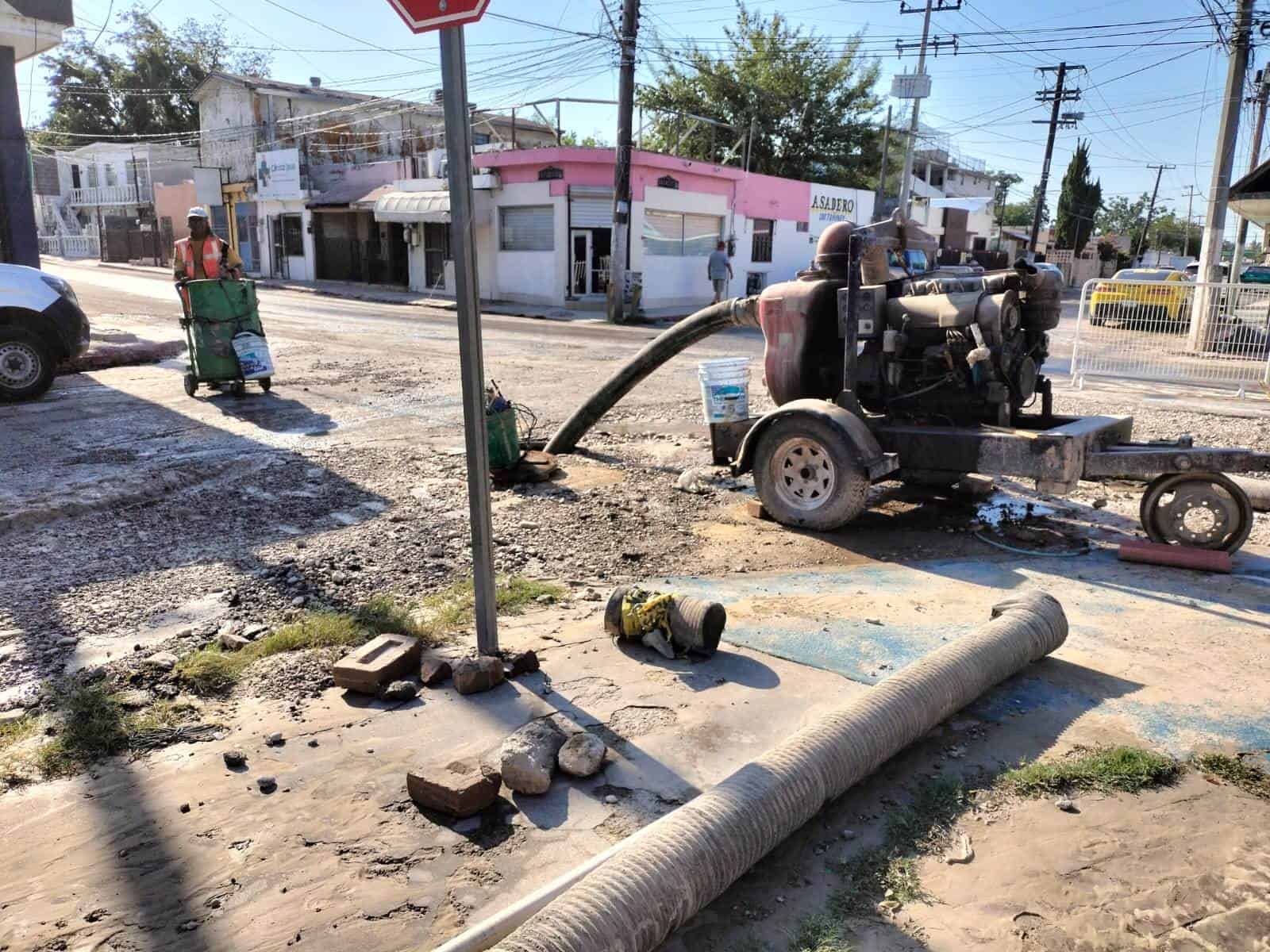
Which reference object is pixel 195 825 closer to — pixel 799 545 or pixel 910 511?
pixel 799 545

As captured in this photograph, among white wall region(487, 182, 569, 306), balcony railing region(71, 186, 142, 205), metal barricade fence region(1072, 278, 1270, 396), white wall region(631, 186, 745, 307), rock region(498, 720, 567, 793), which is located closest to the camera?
rock region(498, 720, 567, 793)

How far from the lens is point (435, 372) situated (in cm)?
1289

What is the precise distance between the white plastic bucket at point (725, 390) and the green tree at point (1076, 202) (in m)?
61.2

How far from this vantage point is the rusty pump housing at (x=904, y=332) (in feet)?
20.2

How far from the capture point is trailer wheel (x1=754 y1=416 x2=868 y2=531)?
6.01 meters

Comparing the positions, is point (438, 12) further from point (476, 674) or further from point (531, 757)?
point (531, 757)

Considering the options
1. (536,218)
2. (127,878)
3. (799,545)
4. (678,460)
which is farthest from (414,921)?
(536,218)

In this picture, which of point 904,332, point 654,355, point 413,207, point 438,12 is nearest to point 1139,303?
point 904,332

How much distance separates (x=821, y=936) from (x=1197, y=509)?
4658 mm

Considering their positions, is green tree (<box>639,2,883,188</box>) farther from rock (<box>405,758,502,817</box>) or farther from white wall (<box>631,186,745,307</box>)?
rock (<box>405,758,502,817</box>)

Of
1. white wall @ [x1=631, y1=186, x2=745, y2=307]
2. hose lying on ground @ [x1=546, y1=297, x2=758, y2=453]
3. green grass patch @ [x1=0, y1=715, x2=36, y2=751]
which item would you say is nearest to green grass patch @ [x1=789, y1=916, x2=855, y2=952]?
green grass patch @ [x1=0, y1=715, x2=36, y2=751]

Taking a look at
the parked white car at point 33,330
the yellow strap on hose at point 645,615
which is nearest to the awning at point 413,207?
the parked white car at point 33,330

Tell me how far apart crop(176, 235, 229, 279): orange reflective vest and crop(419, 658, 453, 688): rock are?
8.11m

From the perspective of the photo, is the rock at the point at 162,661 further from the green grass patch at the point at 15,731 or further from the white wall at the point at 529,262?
the white wall at the point at 529,262
